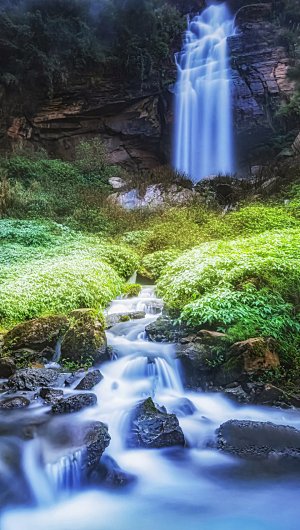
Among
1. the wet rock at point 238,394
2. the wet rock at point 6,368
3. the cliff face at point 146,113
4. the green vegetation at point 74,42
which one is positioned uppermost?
the green vegetation at point 74,42

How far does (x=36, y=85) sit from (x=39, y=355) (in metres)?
16.7

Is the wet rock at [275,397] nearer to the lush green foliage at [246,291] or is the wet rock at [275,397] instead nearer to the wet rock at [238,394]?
the wet rock at [238,394]

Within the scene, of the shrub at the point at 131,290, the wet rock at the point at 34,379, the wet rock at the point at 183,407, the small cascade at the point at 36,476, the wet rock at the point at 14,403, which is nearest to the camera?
the small cascade at the point at 36,476

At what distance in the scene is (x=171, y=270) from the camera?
27.1ft

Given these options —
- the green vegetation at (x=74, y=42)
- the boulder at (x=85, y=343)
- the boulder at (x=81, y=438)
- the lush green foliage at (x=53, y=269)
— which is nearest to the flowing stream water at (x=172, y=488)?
the boulder at (x=81, y=438)

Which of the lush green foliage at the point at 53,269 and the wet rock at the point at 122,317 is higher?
the lush green foliage at the point at 53,269

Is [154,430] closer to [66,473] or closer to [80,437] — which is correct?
[80,437]

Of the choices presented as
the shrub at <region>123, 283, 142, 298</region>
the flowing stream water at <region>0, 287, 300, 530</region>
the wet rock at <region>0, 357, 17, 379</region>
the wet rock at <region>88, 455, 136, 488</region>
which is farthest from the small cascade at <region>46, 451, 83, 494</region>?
the shrub at <region>123, 283, 142, 298</region>

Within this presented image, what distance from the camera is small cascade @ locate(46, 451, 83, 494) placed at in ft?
11.6

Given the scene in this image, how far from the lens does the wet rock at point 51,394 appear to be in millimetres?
4745

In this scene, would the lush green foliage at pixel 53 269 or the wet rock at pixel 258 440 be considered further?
the lush green foliage at pixel 53 269

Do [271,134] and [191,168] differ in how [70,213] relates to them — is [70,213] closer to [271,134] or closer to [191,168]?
[191,168]

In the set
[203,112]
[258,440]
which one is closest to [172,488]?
[258,440]

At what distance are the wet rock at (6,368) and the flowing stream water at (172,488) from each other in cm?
138
